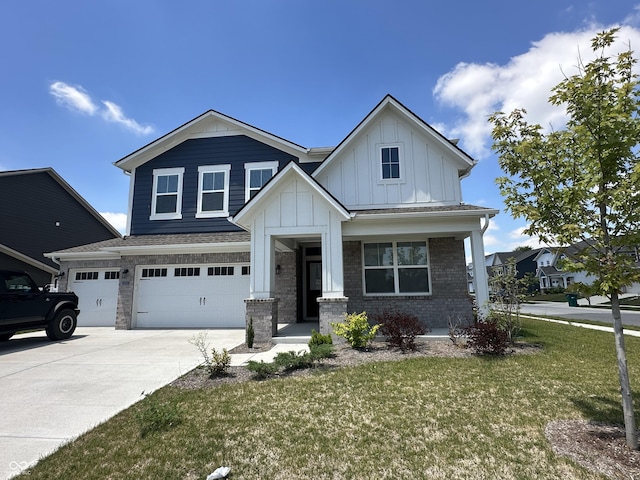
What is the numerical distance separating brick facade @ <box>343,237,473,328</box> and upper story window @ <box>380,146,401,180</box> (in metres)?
2.69

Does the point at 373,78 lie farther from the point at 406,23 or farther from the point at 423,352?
the point at 423,352

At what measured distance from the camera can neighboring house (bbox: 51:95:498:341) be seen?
32.2 feet

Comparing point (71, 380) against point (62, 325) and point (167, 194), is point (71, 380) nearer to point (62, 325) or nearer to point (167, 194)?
point (62, 325)

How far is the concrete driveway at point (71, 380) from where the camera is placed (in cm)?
389

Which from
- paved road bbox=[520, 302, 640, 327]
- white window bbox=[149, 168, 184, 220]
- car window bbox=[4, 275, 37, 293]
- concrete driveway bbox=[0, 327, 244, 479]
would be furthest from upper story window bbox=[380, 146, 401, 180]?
paved road bbox=[520, 302, 640, 327]

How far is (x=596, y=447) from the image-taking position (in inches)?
133

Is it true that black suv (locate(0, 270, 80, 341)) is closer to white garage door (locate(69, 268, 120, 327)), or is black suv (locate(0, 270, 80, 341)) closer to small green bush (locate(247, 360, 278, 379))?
white garage door (locate(69, 268, 120, 327))

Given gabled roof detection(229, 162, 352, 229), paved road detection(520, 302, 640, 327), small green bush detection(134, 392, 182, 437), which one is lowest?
paved road detection(520, 302, 640, 327)

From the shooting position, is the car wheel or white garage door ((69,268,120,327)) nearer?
the car wheel

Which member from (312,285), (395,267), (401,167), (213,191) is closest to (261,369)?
(395,267)

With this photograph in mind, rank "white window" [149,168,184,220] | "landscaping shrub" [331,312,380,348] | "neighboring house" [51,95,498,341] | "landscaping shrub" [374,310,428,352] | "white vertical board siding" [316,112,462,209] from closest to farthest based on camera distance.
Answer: "landscaping shrub" [374,310,428,352], "landscaping shrub" [331,312,380,348], "neighboring house" [51,95,498,341], "white vertical board siding" [316,112,462,209], "white window" [149,168,184,220]

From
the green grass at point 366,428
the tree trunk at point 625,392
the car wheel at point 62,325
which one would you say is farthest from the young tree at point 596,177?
the car wheel at point 62,325

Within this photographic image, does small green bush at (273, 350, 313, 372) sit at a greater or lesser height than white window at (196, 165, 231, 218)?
lesser

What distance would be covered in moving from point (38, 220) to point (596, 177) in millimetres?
25608
